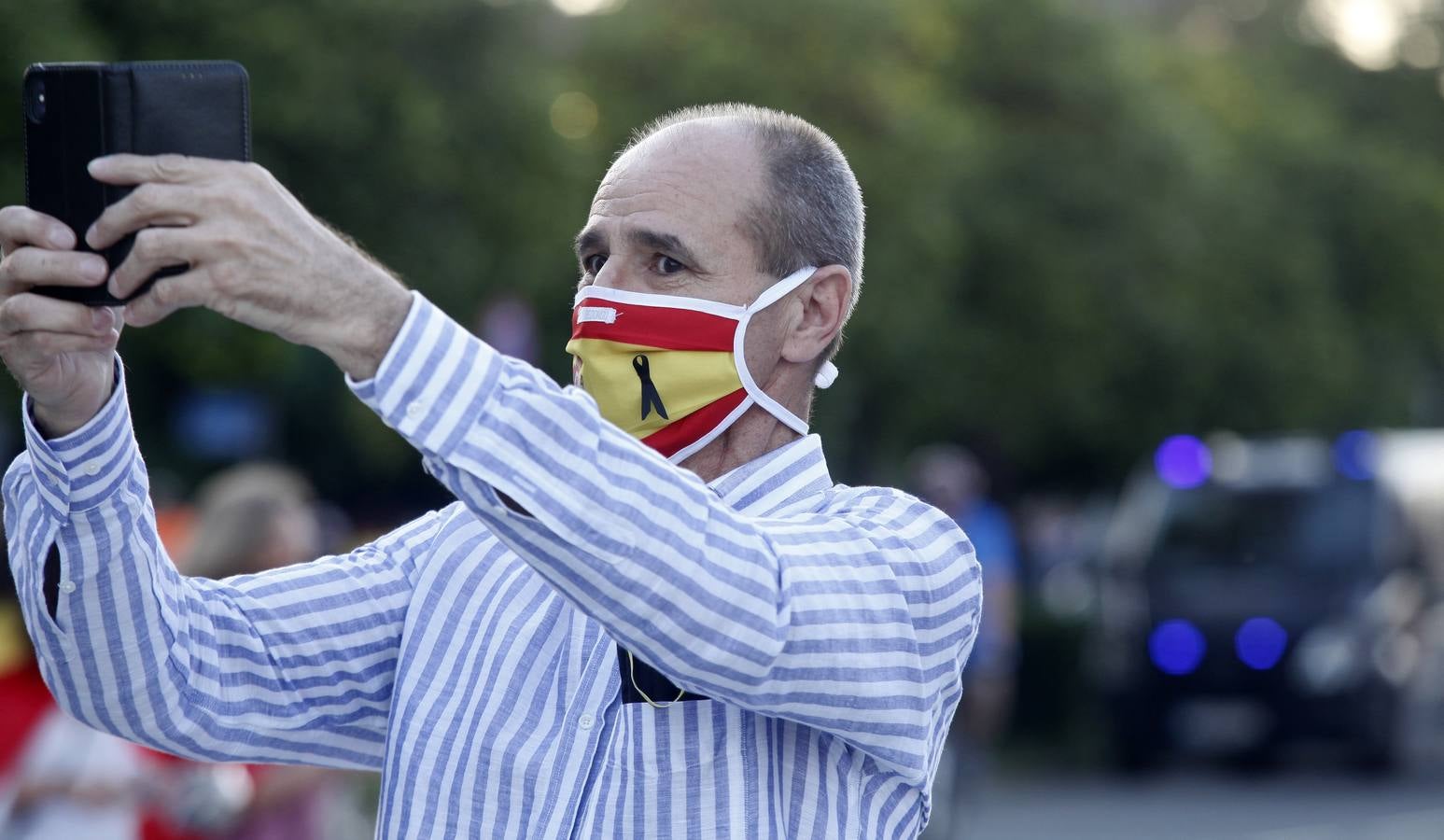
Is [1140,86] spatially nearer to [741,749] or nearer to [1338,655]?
[1338,655]

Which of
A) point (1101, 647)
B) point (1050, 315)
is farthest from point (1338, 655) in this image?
point (1050, 315)

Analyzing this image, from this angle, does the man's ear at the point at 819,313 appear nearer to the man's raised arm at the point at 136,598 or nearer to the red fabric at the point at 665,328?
the red fabric at the point at 665,328

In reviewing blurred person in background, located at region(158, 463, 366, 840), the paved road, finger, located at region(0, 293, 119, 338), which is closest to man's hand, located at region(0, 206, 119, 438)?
finger, located at region(0, 293, 119, 338)

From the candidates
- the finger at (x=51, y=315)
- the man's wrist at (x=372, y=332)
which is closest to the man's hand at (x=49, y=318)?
the finger at (x=51, y=315)

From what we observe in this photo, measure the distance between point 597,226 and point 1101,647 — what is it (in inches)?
508

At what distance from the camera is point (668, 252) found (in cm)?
239

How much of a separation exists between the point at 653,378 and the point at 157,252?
0.90 meters

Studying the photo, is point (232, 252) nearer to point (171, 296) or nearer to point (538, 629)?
point (171, 296)

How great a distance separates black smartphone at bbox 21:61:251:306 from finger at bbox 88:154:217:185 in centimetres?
2

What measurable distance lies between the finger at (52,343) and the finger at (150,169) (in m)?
0.18

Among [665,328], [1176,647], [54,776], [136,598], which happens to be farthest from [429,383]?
[1176,647]

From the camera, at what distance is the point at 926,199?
19938mm

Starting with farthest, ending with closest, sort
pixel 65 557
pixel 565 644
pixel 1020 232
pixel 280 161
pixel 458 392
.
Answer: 1. pixel 1020 232
2. pixel 280 161
3. pixel 565 644
4. pixel 65 557
5. pixel 458 392

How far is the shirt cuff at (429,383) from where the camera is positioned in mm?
1711
